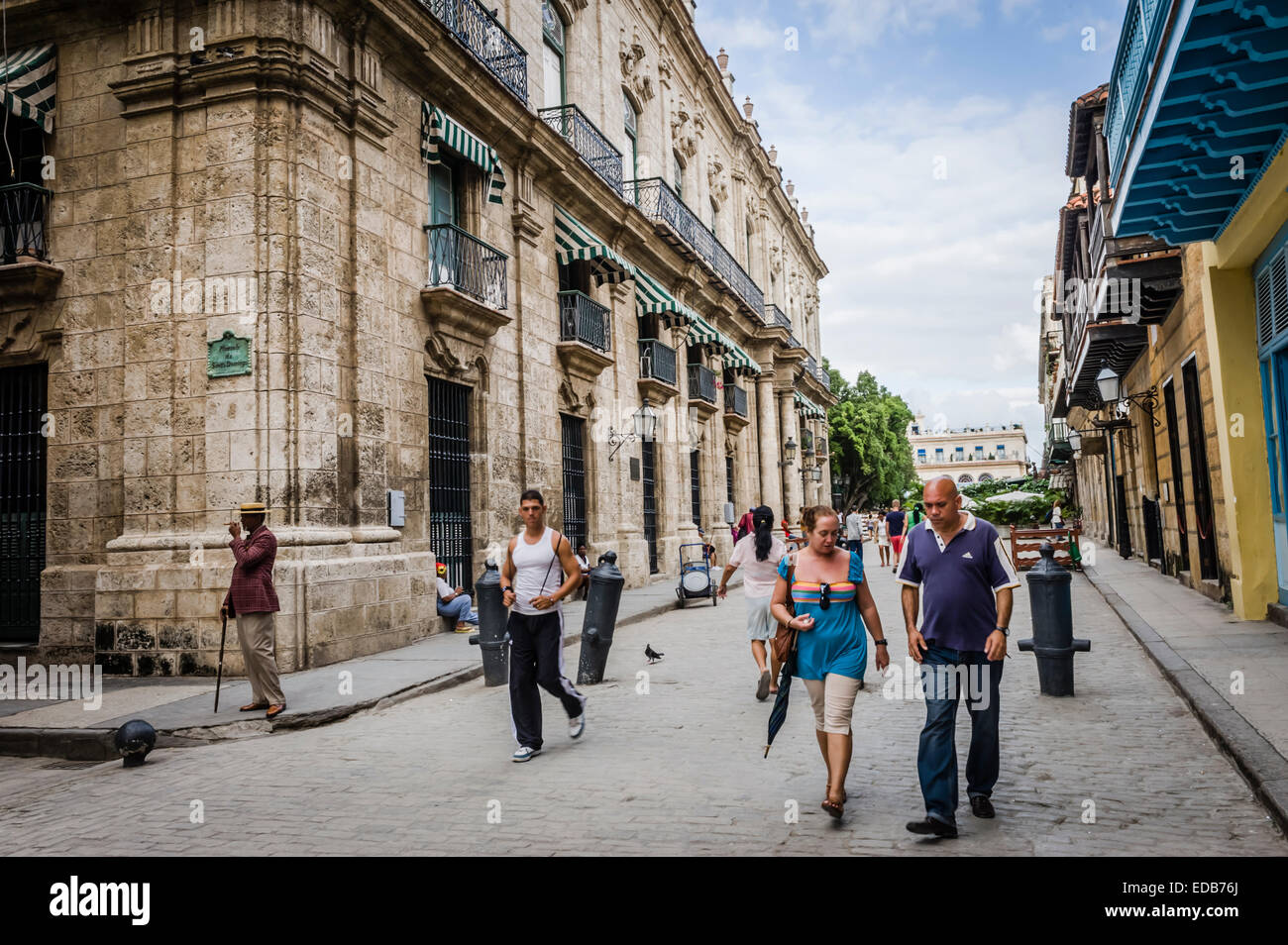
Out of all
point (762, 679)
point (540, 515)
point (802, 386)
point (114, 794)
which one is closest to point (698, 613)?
point (762, 679)

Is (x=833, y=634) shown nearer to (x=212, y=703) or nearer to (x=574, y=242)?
(x=212, y=703)

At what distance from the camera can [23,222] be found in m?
10.6

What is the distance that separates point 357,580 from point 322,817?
18.1 ft

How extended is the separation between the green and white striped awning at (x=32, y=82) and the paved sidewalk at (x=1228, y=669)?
12.6m

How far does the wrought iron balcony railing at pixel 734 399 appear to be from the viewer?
28453mm

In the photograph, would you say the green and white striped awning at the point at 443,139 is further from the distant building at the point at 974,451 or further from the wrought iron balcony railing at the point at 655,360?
the distant building at the point at 974,451

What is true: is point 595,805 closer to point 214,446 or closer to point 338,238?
point 214,446

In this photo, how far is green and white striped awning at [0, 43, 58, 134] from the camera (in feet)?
33.6

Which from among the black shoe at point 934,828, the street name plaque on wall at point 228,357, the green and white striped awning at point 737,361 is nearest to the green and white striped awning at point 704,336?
the green and white striped awning at point 737,361

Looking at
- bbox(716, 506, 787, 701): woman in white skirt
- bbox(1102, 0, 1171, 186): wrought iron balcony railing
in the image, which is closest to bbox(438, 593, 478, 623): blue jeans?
bbox(716, 506, 787, 701): woman in white skirt

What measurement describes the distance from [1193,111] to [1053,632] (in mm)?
4361

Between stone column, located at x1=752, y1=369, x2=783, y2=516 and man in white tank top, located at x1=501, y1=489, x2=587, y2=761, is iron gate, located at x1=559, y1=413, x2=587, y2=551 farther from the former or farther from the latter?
stone column, located at x1=752, y1=369, x2=783, y2=516

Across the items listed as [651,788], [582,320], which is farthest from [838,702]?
[582,320]

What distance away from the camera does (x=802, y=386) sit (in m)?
38.9
